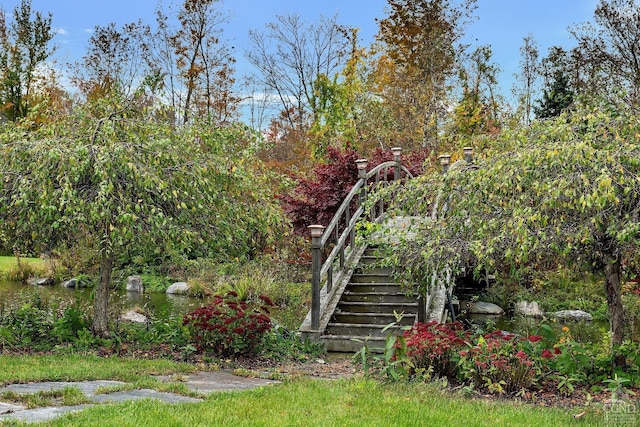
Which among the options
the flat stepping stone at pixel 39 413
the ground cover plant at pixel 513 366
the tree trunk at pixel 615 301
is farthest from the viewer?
the tree trunk at pixel 615 301

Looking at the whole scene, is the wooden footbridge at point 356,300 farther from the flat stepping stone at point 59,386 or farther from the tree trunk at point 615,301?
the flat stepping stone at point 59,386

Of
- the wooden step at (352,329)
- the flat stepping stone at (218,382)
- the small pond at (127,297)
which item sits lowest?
the small pond at (127,297)

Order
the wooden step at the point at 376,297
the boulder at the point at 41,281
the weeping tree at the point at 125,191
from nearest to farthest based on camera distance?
the weeping tree at the point at 125,191 < the wooden step at the point at 376,297 < the boulder at the point at 41,281

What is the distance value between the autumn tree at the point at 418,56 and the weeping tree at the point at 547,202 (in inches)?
645

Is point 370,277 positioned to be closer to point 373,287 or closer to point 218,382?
point 373,287

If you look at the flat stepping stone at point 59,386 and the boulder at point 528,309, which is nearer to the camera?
the flat stepping stone at point 59,386

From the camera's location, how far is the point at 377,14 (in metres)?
27.1

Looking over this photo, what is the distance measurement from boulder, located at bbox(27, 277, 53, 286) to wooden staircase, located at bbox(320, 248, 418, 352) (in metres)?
12.1

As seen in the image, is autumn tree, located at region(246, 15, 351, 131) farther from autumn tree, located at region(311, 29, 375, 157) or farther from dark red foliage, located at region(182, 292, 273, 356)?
dark red foliage, located at region(182, 292, 273, 356)

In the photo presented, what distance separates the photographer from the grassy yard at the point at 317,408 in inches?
178

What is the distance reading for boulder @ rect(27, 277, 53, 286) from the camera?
1922cm

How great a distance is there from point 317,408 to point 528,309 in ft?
36.9

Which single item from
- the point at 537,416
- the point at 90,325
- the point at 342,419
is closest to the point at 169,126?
the point at 90,325

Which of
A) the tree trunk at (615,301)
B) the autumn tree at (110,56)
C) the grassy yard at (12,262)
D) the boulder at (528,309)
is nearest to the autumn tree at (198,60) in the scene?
the autumn tree at (110,56)
